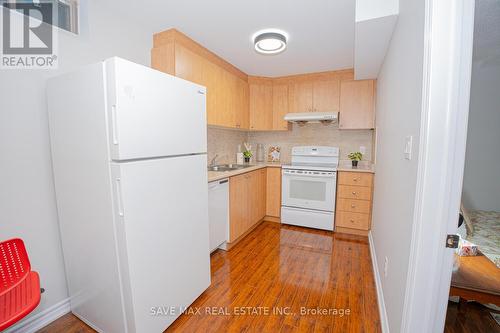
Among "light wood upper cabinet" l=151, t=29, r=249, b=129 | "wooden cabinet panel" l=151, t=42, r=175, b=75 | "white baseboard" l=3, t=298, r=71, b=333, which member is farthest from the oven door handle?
"white baseboard" l=3, t=298, r=71, b=333

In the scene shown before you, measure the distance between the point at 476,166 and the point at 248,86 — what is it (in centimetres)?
312

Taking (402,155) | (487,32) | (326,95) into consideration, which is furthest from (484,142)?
(402,155)

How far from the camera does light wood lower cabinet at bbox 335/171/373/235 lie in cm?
290

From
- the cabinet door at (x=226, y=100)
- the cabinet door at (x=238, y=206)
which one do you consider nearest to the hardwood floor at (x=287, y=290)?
the cabinet door at (x=238, y=206)

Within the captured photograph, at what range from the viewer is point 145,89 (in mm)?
1234

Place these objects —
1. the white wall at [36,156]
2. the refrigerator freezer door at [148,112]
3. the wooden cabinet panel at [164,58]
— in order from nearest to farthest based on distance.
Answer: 1. the refrigerator freezer door at [148,112]
2. the white wall at [36,156]
3. the wooden cabinet panel at [164,58]

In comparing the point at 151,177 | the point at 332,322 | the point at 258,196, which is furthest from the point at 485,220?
the point at 151,177

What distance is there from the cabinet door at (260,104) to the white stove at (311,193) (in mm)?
859

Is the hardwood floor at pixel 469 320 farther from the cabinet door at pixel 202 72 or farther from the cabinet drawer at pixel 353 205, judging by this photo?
the cabinet door at pixel 202 72

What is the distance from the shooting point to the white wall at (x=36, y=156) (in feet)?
4.41

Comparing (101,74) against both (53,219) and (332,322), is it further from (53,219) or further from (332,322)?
(332,322)

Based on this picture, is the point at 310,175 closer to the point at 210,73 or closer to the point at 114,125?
the point at 210,73

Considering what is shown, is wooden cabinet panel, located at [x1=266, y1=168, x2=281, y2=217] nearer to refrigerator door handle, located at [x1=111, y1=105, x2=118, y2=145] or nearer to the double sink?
the double sink

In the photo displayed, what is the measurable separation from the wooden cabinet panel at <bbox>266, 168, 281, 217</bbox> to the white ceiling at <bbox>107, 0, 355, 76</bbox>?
163 cm
